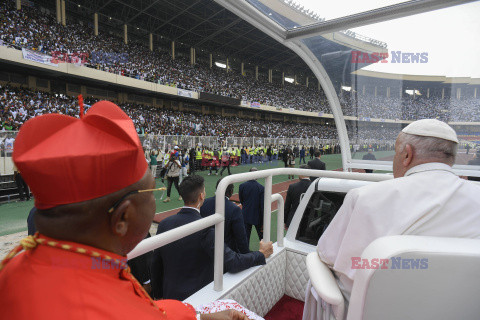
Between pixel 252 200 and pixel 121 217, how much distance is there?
360 centimetres

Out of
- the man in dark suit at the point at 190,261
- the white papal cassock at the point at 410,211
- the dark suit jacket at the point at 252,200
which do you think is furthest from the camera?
the dark suit jacket at the point at 252,200

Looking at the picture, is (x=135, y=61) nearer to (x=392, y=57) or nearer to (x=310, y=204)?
(x=392, y=57)

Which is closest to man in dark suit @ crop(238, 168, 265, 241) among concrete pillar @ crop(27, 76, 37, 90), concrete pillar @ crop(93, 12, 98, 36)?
concrete pillar @ crop(27, 76, 37, 90)

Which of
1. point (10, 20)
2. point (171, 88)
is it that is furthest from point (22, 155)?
point (171, 88)

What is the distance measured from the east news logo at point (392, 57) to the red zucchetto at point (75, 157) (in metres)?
3.44

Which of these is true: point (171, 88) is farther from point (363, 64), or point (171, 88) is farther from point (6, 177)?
point (363, 64)

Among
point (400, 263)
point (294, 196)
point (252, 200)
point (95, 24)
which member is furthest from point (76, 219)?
point (95, 24)

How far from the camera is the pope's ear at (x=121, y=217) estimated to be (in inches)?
25.6

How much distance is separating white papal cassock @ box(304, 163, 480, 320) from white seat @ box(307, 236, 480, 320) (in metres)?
0.20

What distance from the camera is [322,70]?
3852mm

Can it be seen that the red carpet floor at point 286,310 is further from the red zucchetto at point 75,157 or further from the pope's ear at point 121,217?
the red zucchetto at point 75,157

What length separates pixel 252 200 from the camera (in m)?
4.21

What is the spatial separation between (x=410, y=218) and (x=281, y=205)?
1.65m

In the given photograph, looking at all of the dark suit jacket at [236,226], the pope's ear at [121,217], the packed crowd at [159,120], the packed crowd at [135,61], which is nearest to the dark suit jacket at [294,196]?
the dark suit jacket at [236,226]
